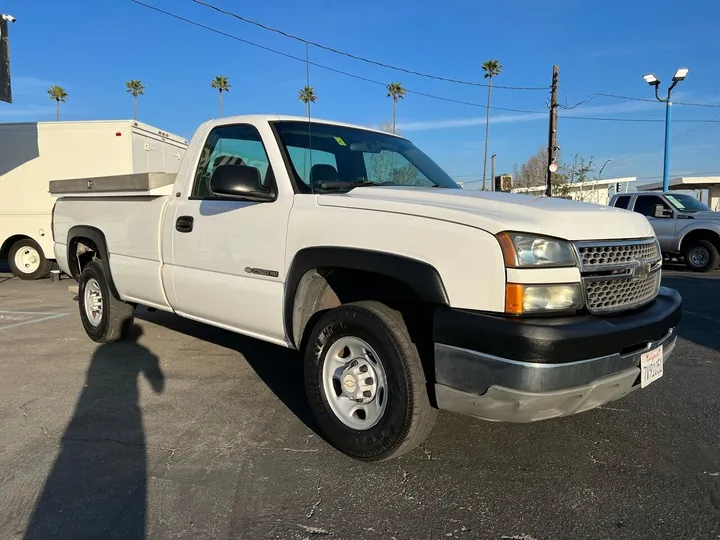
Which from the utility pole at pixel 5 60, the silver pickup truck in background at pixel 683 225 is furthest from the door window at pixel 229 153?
the silver pickup truck in background at pixel 683 225

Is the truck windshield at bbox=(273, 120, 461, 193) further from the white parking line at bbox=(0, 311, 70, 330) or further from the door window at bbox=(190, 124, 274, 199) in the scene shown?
the white parking line at bbox=(0, 311, 70, 330)

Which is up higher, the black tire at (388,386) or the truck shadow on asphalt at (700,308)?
the black tire at (388,386)

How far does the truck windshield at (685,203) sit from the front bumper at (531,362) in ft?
39.1

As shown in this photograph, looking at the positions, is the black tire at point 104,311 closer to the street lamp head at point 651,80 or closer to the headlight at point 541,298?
the headlight at point 541,298

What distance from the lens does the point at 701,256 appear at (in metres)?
12.6

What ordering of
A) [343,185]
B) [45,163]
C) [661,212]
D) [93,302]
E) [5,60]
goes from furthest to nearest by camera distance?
[661,212], [45,163], [5,60], [93,302], [343,185]

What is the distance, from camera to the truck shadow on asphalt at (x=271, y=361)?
4031mm

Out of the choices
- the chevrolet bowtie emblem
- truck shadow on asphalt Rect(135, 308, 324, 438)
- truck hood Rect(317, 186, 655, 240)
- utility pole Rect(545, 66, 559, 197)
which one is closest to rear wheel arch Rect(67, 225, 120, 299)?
truck shadow on asphalt Rect(135, 308, 324, 438)

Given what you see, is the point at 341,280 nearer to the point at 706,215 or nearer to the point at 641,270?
the point at 641,270

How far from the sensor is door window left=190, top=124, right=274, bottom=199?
12.6 feet

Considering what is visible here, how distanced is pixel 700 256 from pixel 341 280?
12.3 m

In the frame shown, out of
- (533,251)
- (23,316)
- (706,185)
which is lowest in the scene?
(23,316)

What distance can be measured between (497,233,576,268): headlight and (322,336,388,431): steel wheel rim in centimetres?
91

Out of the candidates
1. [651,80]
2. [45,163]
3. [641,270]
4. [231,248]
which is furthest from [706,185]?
[231,248]
